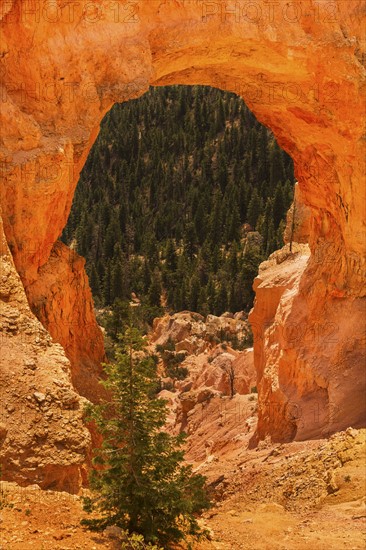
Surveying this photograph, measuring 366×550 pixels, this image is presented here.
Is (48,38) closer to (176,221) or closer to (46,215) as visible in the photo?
(46,215)

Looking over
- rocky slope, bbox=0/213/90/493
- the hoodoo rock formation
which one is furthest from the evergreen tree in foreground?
the hoodoo rock formation

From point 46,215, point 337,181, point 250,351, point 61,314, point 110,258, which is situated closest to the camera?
point 46,215

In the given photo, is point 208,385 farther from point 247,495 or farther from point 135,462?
point 135,462

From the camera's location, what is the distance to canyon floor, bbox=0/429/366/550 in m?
8.70

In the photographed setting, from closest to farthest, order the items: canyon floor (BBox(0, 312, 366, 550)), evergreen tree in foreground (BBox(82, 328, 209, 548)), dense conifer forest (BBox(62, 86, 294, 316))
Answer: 1. canyon floor (BBox(0, 312, 366, 550))
2. evergreen tree in foreground (BBox(82, 328, 209, 548))
3. dense conifer forest (BBox(62, 86, 294, 316))

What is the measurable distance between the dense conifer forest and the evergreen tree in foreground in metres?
45.2

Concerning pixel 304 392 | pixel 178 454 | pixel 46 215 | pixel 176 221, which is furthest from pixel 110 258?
pixel 178 454

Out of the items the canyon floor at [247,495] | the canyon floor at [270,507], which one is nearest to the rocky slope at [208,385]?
the canyon floor at [247,495]

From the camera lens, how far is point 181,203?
77875 mm

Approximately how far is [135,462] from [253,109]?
1245 centimetres

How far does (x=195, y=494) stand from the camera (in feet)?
31.3

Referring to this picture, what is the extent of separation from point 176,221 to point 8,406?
6514 cm

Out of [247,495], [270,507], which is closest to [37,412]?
[270,507]

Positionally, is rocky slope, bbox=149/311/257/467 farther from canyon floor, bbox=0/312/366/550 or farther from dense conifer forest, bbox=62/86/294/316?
dense conifer forest, bbox=62/86/294/316
